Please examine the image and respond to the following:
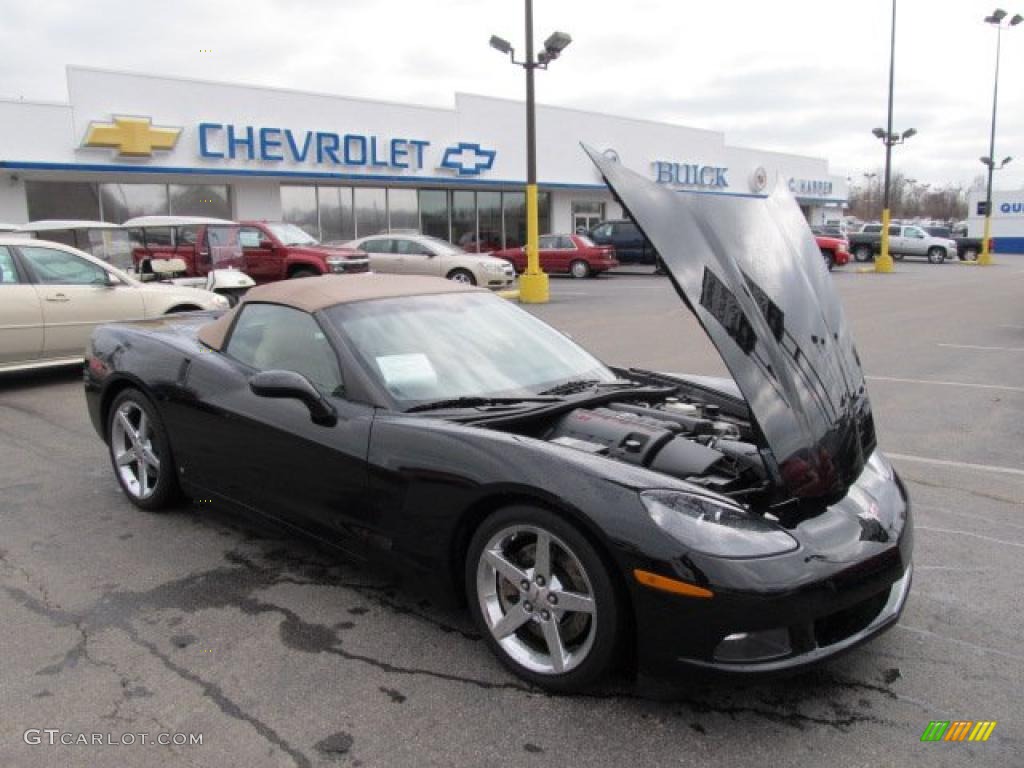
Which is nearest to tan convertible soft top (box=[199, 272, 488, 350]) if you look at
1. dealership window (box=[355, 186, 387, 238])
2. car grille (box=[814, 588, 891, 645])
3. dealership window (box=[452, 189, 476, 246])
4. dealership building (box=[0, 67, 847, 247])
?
car grille (box=[814, 588, 891, 645])

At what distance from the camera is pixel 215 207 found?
23.3 meters

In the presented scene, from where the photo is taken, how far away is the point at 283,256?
16.9 meters

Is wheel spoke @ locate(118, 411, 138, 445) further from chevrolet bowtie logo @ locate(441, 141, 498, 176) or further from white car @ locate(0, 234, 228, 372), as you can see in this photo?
chevrolet bowtie logo @ locate(441, 141, 498, 176)

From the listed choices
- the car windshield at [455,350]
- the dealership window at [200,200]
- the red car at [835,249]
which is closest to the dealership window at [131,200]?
the dealership window at [200,200]

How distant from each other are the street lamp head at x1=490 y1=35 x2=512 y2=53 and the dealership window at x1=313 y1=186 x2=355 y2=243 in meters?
10.1

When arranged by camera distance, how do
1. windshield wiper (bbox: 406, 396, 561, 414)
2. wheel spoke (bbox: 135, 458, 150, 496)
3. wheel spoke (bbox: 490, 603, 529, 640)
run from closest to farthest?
1. wheel spoke (bbox: 490, 603, 529, 640)
2. windshield wiper (bbox: 406, 396, 561, 414)
3. wheel spoke (bbox: 135, 458, 150, 496)

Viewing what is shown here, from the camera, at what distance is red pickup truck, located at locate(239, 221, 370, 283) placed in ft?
55.1

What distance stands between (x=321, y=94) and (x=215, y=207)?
4458 mm

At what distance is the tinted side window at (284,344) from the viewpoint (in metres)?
3.79

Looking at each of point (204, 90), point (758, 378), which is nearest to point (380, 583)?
point (758, 378)

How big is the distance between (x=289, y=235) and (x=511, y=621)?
15929mm

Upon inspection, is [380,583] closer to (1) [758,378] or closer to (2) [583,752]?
(2) [583,752]

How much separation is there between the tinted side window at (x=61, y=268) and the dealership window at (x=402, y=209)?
18857mm

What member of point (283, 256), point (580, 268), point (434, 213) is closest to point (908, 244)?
point (580, 268)
